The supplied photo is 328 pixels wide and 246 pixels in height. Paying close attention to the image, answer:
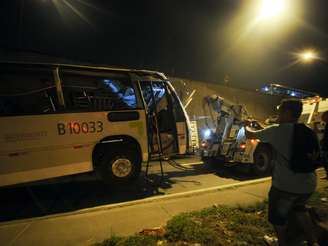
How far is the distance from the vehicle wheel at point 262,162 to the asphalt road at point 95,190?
301mm

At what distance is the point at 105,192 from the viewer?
745 cm

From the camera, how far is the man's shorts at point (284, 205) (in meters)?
3.28

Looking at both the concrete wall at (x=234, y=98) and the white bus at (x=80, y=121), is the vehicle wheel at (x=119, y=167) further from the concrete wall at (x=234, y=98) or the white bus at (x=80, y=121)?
the concrete wall at (x=234, y=98)

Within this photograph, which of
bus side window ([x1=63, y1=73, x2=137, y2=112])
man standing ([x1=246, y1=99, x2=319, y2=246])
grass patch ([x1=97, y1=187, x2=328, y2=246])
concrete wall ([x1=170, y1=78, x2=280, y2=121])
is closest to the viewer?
man standing ([x1=246, y1=99, x2=319, y2=246])

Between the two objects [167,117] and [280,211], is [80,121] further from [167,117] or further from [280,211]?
[280,211]

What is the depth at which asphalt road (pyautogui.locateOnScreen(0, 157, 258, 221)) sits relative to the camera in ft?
21.1

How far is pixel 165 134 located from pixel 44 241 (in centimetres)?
440

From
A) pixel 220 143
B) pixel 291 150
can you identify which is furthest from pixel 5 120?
pixel 220 143

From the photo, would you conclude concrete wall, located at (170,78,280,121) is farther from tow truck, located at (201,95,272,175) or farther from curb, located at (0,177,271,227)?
curb, located at (0,177,271,227)

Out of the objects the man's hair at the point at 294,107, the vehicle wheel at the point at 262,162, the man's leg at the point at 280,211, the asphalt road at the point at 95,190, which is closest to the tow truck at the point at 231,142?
the vehicle wheel at the point at 262,162

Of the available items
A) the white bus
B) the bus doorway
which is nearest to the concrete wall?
the bus doorway

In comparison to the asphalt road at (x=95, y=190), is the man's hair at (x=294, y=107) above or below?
above

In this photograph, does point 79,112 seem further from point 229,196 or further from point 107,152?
point 229,196

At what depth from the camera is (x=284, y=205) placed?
3299 mm
